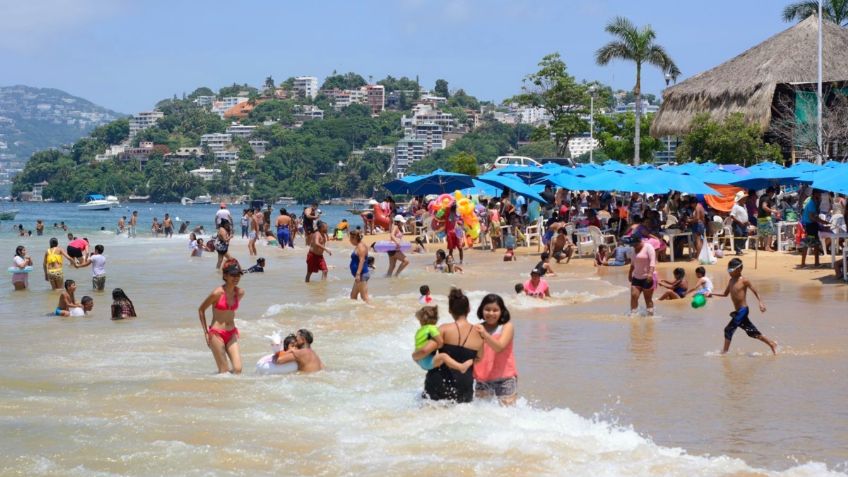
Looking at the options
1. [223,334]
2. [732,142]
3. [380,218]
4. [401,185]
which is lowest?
[223,334]

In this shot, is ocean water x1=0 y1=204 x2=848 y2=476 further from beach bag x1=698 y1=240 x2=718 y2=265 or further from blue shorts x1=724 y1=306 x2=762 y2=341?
beach bag x1=698 y1=240 x2=718 y2=265

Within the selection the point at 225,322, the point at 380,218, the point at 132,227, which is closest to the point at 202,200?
the point at 132,227

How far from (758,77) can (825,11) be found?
9963 millimetres

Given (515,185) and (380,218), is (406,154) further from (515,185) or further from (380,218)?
(515,185)

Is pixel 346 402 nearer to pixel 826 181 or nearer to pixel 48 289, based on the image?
pixel 826 181

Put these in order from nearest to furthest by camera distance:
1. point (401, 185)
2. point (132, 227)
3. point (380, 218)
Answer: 1. point (401, 185)
2. point (380, 218)
3. point (132, 227)

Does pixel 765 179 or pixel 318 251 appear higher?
pixel 765 179

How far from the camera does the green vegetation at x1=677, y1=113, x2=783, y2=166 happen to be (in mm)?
36031

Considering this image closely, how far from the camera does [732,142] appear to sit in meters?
35.9

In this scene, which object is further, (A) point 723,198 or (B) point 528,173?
(B) point 528,173

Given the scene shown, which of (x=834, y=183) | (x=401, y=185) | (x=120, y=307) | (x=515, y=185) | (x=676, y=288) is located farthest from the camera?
(x=401, y=185)

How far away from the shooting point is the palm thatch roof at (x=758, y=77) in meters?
36.4

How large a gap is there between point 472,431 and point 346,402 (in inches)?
66.3

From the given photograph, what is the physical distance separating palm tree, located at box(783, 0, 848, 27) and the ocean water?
31693 millimetres
